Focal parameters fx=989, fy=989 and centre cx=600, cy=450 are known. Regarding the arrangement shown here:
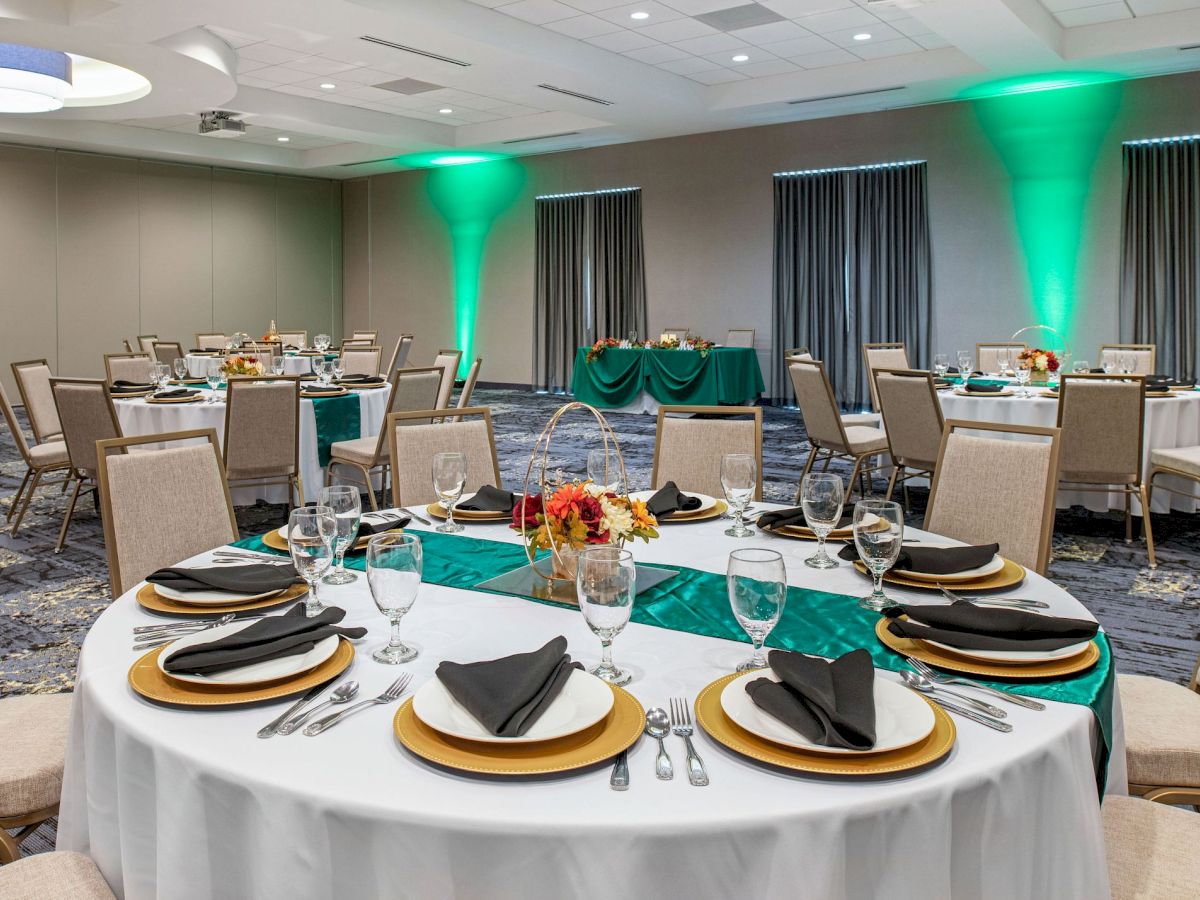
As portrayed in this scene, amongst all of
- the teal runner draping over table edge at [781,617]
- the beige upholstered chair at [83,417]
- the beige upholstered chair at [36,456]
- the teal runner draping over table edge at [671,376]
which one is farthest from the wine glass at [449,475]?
the teal runner draping over table edge at [671,376]

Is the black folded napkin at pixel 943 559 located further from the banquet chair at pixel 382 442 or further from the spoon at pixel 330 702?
the banquet chair at pixel 382 442

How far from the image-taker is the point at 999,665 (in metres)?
1.49

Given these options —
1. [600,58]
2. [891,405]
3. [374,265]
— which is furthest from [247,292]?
[891,405]

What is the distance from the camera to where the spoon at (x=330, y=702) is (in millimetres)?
1307

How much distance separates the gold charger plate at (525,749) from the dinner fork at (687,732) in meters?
0.05

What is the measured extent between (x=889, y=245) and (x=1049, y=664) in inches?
401

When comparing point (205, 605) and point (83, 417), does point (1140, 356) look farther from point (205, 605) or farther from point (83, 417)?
point (205, 605)

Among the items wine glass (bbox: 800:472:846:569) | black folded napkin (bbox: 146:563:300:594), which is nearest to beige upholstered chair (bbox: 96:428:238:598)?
black folded napkin (bbox: 146:563:300:594)

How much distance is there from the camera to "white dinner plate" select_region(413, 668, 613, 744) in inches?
48.6

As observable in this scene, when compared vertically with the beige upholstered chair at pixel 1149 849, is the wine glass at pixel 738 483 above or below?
above

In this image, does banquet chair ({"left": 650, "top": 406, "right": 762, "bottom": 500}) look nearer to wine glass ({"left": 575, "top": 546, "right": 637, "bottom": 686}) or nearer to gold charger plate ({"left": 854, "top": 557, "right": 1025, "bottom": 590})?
gold charger plate ({"left": 854, "top": 557, "right": 1025, "bottom": 590})

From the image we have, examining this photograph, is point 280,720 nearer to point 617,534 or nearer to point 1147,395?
point 617,534

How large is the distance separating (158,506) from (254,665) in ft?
3.76

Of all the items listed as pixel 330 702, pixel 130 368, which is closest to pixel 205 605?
pixel 330 702
